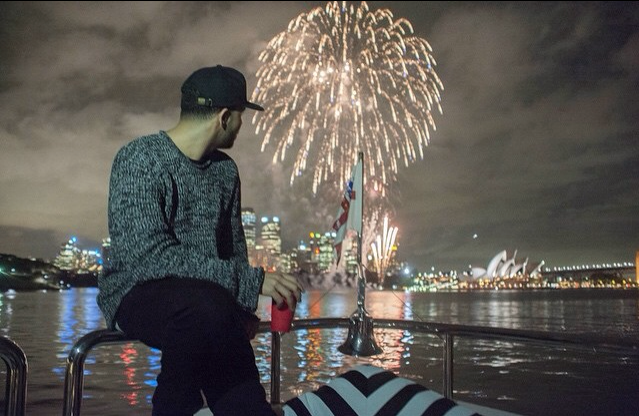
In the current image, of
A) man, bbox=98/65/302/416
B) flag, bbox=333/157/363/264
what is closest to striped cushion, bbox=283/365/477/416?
man, bbox=98/65/302/416

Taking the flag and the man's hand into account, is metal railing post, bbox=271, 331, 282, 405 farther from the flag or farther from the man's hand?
the flag

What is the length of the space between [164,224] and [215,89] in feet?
1.57

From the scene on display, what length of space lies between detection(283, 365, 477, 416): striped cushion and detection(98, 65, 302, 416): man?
44cm

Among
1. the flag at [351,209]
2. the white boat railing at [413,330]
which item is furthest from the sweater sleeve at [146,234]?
the flag at [351,209]

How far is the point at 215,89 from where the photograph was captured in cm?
200

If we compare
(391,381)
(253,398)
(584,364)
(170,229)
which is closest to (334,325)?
(391,381)

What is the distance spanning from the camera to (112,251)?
6.26 feet

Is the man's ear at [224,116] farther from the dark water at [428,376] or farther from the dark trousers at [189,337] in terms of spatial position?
the dark water at [428,376]

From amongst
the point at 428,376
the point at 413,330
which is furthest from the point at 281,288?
the point at 428,376

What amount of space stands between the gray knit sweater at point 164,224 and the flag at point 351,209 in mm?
4432

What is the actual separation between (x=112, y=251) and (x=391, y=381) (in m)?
1.21

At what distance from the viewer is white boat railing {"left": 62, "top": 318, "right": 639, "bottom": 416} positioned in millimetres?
2576

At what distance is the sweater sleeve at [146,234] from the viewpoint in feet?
5.89

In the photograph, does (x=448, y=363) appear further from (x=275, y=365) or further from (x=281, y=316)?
(x=281, y=316)
